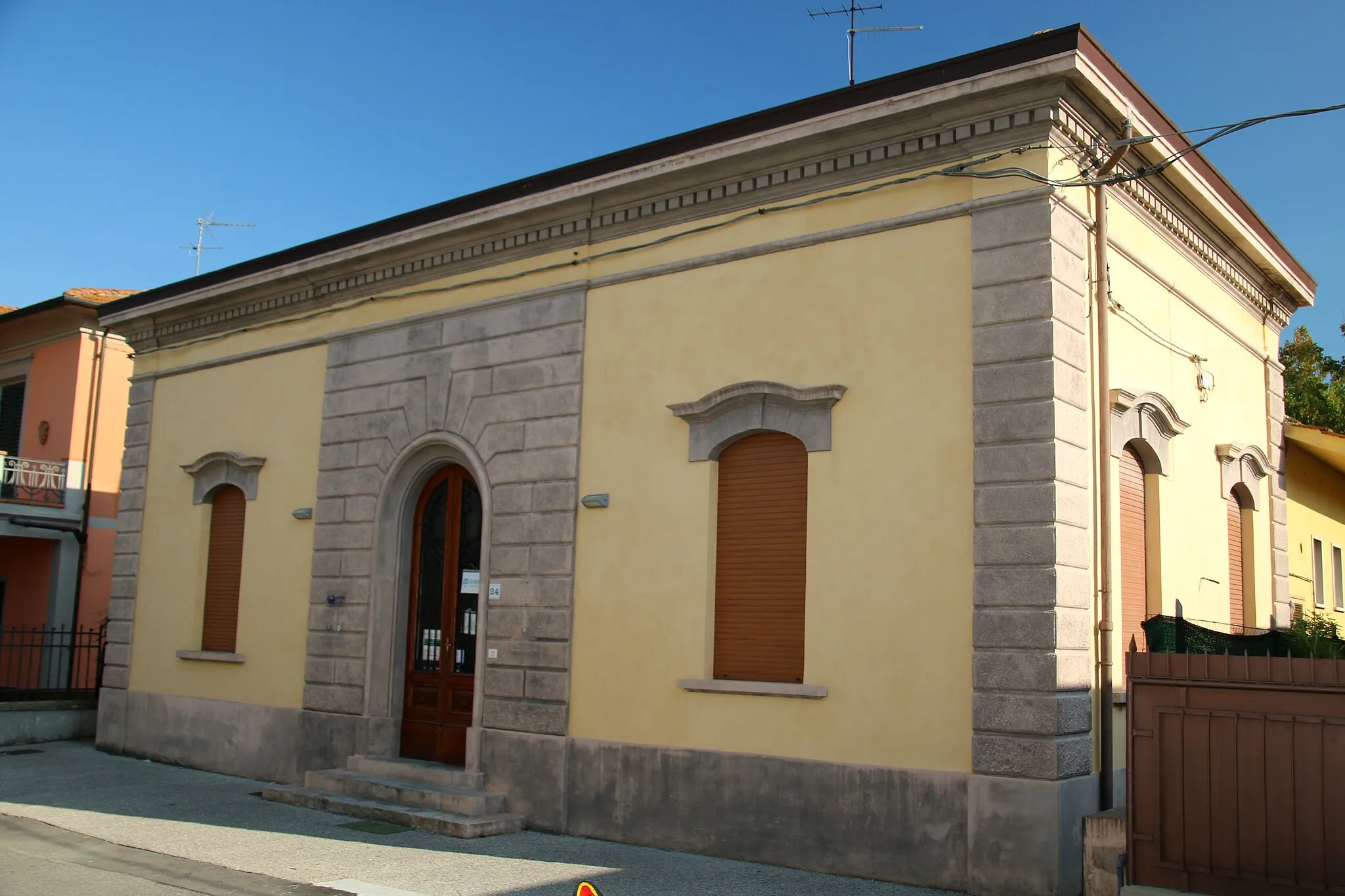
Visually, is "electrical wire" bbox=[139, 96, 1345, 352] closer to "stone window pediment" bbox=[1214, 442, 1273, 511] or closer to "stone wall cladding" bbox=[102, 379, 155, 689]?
"stone window pediment" bbox=[1214, 442, 1273, 511]

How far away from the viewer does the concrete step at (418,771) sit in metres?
11.4

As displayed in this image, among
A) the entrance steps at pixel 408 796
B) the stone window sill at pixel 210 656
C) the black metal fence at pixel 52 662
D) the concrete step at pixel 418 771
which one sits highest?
the stone window sill at pixel 210 656

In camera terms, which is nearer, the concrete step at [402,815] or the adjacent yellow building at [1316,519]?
the concrete step at [402,815]

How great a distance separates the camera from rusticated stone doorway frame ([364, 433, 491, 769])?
12648 mm

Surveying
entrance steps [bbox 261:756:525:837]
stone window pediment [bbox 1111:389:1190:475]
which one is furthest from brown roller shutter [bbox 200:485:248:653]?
stone window pediment [bbox 1111:389:1190:475]

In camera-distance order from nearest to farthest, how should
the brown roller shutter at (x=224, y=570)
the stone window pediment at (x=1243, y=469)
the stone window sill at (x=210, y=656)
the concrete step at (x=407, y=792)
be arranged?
the concrete step at (x=407, y=792)
the stone window pediment at (x=1243, y=469)
the stone window sill at (x=210, y=656)
the brown roller shutter at (x=224, y=570)

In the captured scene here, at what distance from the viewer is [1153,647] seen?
27.9ft

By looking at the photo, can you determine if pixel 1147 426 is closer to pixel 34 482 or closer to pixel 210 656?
pixel 210 656

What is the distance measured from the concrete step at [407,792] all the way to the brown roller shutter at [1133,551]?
19.3ft

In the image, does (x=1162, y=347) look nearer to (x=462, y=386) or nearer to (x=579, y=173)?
(x=579, y=173)

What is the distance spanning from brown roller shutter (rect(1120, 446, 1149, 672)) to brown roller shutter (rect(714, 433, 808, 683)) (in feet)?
8.67

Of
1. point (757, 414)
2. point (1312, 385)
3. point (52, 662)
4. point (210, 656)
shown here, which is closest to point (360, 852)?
point (757, 414)

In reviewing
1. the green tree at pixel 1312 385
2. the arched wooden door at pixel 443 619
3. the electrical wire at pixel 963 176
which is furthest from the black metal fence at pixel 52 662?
the green tree at pixel 1312 385

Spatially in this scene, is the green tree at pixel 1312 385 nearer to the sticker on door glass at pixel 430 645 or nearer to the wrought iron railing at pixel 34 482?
the sticker on door glass at pixel 430 645
